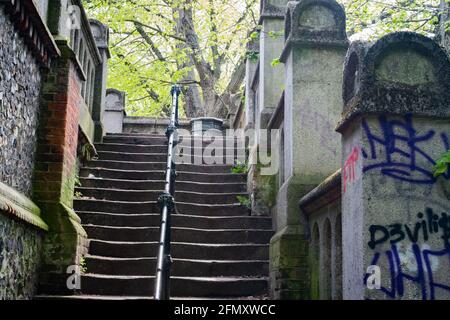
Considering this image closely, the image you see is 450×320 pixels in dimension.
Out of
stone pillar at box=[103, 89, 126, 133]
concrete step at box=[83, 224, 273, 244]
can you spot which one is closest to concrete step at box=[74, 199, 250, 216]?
concrete step at box=[83, 224, 273, 244]

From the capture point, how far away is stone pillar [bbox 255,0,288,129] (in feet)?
30.2

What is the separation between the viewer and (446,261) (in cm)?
377

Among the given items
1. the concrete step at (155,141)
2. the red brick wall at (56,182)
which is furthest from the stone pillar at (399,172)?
the concrete step at (155,141)

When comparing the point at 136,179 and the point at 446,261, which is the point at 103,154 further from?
the point at 446,261

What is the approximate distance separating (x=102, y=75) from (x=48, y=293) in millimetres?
5420

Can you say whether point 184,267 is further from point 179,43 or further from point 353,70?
point 179,43

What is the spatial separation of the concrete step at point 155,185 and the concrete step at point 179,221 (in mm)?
1008

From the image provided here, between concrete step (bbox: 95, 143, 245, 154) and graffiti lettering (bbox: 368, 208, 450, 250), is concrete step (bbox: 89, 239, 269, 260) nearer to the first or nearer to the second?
concrete step (bbox: 95, 143, 245, 154)

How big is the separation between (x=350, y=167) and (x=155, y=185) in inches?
222

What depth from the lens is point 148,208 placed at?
8688mm

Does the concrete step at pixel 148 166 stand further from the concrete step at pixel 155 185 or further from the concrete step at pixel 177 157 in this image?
the concrete step at pixel 155 185

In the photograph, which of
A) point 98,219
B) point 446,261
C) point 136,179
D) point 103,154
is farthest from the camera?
point 103,154

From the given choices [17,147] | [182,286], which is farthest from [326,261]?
[17,147]
